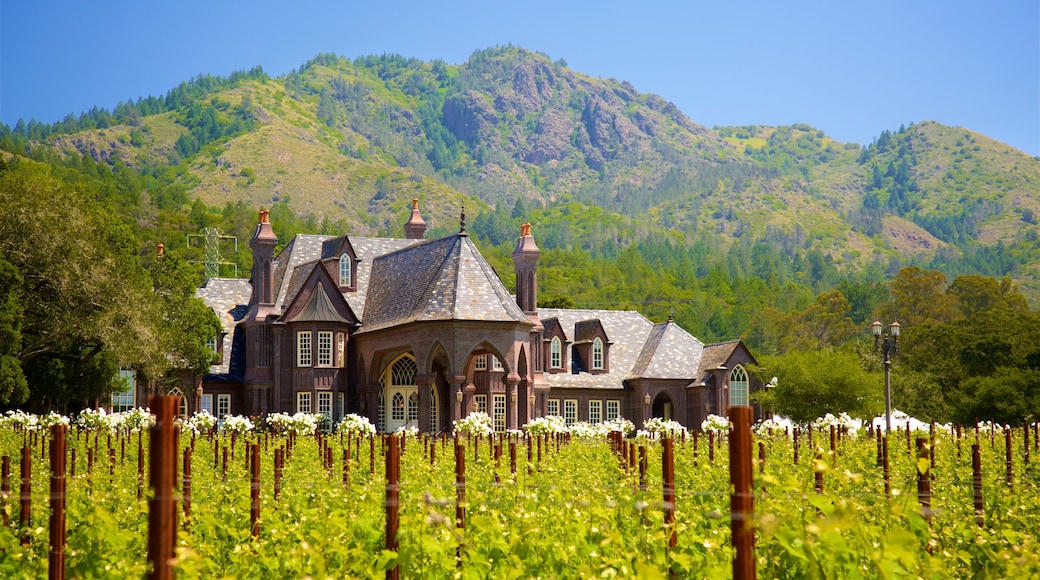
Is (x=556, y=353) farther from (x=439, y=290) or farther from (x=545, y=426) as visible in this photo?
(x=545, y=426)

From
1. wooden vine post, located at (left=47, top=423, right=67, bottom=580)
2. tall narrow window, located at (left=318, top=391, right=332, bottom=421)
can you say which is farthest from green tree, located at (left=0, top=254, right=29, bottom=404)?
wooden vine post, located at (left=47, top=423, right=67, bottom=580)

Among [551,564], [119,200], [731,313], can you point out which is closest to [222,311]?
A: [551,564]

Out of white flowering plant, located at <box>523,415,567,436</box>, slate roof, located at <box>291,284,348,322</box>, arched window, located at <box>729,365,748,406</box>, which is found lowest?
white flowering plant, located at <box>523,415,567,436</box>

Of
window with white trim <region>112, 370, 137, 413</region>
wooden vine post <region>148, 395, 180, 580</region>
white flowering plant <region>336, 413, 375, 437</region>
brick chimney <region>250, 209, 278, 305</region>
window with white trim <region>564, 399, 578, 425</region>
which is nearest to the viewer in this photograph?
wooden vine post <region>148, 395, 180, 580</region>

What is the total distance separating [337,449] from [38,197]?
14.7 m

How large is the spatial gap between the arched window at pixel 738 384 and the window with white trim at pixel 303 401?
19.2m

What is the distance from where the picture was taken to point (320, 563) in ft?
24.9

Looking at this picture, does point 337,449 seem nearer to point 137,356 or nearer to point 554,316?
point 137,356

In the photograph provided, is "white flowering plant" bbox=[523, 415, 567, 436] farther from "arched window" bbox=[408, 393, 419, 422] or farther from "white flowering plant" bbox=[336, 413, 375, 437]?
"arched window" bbox=[408, 393, 419, 422]

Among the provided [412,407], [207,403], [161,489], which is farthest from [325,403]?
[161,489]

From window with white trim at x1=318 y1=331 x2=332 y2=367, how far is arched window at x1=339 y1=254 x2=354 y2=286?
3.16 m

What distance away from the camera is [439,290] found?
155ft

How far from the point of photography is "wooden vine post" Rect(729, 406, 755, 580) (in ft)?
21.4

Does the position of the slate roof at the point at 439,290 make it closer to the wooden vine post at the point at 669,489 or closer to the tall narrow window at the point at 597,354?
the tall narrow window at the point at 597,354
